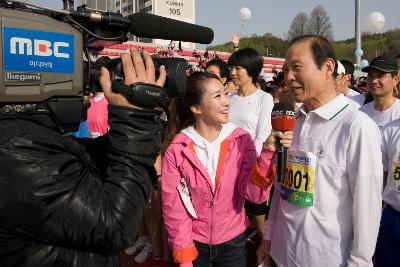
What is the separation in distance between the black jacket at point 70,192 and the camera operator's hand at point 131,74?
0.11 feet

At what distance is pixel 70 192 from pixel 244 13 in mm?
24687

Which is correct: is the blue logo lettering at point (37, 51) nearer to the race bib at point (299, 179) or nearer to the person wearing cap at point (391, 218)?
the race bib at point (299, 179)

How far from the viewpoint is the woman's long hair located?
2510mm

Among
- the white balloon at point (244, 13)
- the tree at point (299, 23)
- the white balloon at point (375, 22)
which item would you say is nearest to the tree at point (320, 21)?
the tree at point (299, 23)

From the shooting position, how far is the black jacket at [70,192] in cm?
88

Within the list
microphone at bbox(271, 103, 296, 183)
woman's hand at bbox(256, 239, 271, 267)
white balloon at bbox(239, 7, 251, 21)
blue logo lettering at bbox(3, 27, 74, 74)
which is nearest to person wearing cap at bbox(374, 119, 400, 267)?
woman's hand at bbox(256, 239, 271, 267)

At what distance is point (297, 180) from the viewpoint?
1.84 meters

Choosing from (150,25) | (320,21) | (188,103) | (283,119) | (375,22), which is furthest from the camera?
(320,21)

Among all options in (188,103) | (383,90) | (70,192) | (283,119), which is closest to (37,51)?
(70,192)

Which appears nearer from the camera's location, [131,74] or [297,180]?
[131,74]

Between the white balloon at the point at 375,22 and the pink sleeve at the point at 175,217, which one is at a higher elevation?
the white balloon at the point at 375,22

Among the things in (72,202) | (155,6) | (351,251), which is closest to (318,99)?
(351,251)

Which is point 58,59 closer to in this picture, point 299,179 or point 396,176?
point 299,179

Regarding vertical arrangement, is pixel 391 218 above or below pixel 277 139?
below
